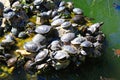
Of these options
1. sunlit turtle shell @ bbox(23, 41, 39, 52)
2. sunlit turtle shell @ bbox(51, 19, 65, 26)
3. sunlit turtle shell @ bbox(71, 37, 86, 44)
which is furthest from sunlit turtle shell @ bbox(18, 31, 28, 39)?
sunlit turtle shell @ bbox(71, 37, 86, 44)

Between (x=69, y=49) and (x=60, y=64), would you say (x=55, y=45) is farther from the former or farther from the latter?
(x=60, y=64)

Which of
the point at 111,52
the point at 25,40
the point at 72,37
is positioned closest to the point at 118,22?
the point at 111,52

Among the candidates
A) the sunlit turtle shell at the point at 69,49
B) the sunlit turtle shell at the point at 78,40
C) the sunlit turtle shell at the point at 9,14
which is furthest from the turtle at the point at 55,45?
the sunlit turtle shell at the point at 9,14

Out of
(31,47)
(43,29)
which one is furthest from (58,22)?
(31,47)

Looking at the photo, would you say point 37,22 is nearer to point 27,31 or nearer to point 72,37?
point 27,31

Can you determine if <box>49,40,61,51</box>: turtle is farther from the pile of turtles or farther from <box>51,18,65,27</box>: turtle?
<box>51,18,65,27</box>: turtle

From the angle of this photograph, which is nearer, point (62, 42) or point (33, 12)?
point (62, 42)
